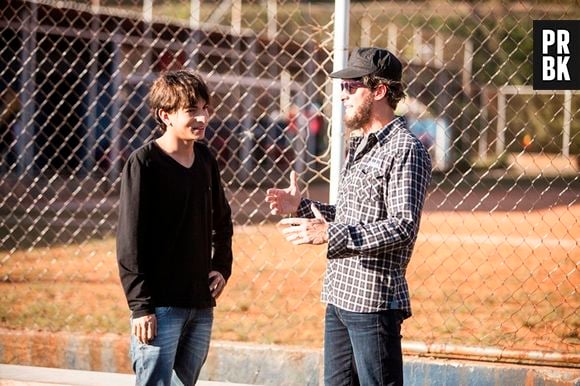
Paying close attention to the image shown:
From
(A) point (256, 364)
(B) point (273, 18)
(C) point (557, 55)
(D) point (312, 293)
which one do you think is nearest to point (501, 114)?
(B) point (273, 18)

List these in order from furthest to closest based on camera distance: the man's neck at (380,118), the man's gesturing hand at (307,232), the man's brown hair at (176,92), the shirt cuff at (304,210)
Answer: the shirt cuff at (304,210) < the man's brown hair at (176,92) < the man's neck at (380,118) < the man's gesturing hand at (307,232)

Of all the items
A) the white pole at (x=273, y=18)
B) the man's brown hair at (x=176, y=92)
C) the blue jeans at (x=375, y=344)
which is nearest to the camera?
the blue jeans at (x=375, y=344)

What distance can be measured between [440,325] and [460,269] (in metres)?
3.07

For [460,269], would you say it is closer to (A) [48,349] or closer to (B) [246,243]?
(B) [246,243]

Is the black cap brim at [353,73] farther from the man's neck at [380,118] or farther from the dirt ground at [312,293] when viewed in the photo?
the dirt ground at [312,293]

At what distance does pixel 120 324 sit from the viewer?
269 inches

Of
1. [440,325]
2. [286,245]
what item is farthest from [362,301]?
[286,245]

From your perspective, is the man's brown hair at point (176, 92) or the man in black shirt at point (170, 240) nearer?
the man in black shirt at point (170, 240)

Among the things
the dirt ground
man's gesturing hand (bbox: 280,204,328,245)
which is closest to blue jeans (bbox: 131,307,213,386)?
man's gesturing hand (bbox: 280,204,328,245)

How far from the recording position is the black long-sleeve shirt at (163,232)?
12.2ft

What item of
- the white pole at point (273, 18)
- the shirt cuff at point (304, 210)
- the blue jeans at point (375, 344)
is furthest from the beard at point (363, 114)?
the white pole at point (273, 18)

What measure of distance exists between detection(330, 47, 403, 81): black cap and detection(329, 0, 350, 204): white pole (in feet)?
4.48

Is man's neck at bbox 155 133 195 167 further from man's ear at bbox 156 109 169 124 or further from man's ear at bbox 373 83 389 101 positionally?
man's ear at bbox 373 83 389 101

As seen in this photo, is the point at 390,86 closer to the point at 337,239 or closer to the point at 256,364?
the point at 337,239
